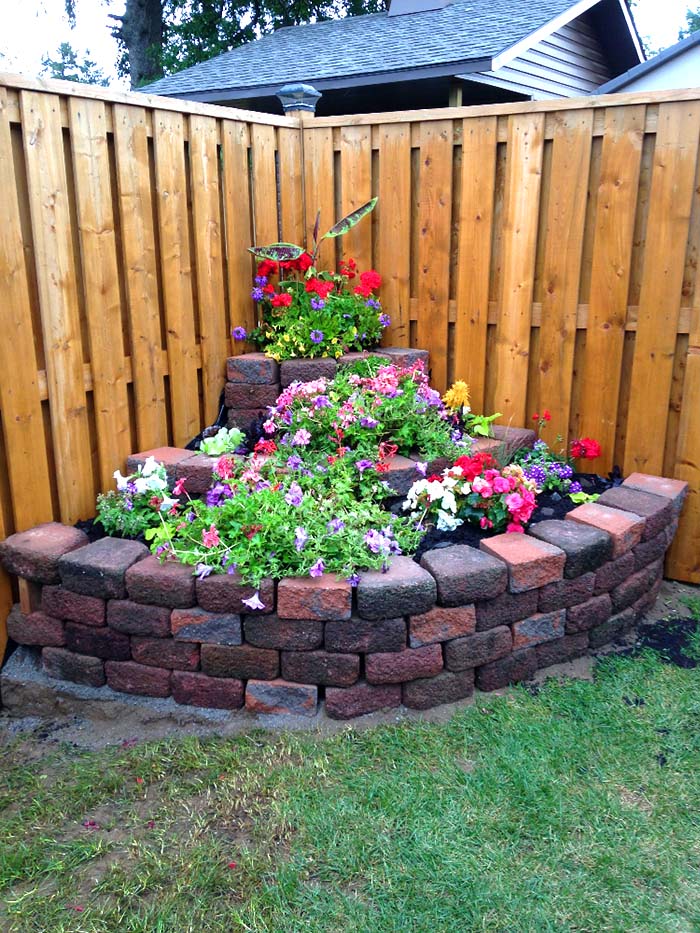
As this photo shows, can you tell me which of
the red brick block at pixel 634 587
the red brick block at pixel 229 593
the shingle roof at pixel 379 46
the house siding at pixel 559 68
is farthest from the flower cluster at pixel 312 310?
the house siding at pixel 559 68

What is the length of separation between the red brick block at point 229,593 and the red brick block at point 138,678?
1.18ft

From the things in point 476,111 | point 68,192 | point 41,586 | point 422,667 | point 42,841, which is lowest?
point 42,841

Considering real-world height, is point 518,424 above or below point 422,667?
above

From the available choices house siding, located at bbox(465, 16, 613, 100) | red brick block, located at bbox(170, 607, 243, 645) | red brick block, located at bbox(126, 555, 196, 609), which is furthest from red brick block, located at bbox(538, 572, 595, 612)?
house siding, located at bbox(465, 16, 613, 100)

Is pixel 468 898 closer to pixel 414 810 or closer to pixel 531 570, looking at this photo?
pixel 414 810

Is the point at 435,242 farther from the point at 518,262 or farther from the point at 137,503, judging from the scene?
the point at 137,503

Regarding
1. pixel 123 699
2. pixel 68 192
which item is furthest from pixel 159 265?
pixel 123 699

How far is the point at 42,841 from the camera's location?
2230 millimetres

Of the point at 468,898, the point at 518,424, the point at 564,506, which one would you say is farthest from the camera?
the point at 518,424

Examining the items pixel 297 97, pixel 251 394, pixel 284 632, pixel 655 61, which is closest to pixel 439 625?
pixel 284 632

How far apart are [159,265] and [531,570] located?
2.09 meters

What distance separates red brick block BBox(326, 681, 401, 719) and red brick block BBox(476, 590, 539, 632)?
383mm

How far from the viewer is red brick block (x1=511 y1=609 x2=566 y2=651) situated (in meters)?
2.89

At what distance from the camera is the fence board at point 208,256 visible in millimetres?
3617
